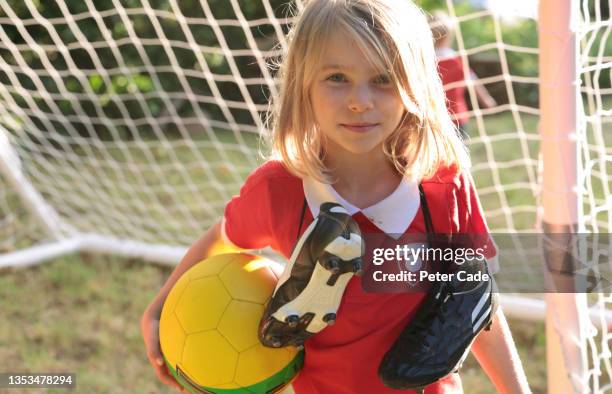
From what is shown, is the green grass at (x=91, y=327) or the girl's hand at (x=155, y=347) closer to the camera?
the girl's hand at (x=155, y=347)

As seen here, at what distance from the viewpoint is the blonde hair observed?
1366 millimetres

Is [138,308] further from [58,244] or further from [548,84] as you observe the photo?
[548,84]

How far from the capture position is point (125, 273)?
3287 mm

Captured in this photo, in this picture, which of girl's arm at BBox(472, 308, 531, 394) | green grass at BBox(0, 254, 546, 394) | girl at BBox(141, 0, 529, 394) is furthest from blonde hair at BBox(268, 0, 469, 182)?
green grass at BBox(0, 254, 546, 394)

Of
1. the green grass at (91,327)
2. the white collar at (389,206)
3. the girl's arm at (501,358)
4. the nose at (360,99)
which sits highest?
the nose at (360,99)

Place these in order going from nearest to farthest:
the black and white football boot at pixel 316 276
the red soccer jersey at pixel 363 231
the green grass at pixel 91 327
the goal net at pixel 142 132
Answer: the black and white football boot at pixel 316 276 < the red soccer jersey at pixel 363 231 < the green grass at pixel 91 327 < the goal net at pixel 142 132

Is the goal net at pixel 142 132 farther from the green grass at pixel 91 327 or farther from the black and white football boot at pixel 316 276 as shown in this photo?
the black and white football boot at pixel 316 276

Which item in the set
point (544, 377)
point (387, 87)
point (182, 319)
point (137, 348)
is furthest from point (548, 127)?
point (137, 348)

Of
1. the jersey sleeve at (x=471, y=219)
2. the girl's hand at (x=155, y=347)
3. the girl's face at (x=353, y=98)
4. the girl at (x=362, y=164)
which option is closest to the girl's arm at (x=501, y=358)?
the girl at (x=362, y=164)

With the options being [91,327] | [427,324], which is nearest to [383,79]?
[427,324]

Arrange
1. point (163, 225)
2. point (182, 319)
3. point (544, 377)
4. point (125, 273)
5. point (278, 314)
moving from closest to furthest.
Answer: point (278, 314) → point (182, 319) → point (544, 377) → point (125, 273) → point (163, 225)

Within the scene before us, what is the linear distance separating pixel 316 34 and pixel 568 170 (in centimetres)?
62

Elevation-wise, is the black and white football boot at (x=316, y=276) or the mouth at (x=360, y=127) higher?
the mouth at (x=360, y=127)

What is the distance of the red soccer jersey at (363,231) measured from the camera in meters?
1.43
